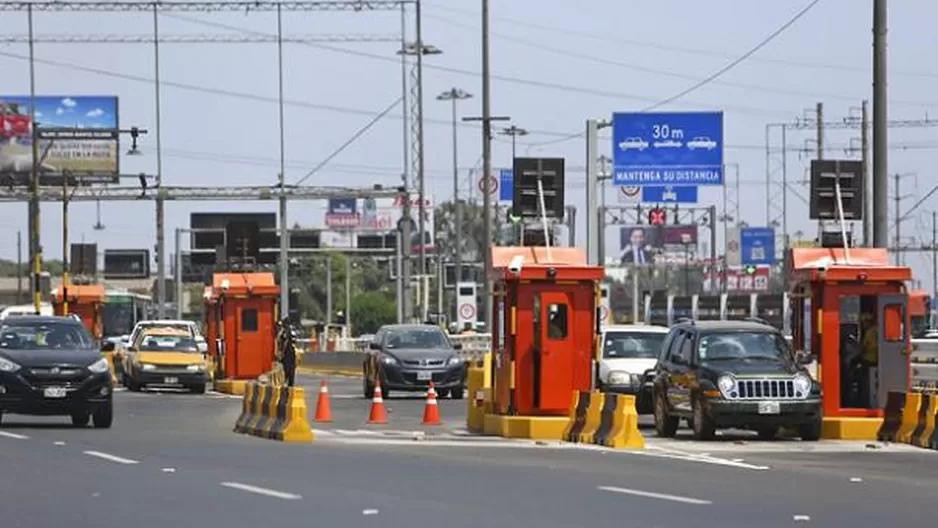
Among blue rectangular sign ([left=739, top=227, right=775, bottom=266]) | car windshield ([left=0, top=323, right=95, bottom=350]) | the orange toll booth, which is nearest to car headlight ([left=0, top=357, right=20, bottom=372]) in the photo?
car windshield ([left=0, top=323, right=95, bottom=350])

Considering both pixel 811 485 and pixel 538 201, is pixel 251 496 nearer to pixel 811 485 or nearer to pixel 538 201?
pixel 811 485

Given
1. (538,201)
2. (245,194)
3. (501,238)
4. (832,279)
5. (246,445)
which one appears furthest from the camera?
(501,238)

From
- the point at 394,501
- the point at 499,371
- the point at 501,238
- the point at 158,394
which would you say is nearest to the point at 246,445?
the point at 499,371

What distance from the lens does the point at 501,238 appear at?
139m

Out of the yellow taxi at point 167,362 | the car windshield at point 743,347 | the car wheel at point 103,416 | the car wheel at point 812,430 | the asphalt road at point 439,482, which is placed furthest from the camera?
the yellow taxi at point 167,362

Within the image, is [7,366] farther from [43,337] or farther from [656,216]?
[656,216]

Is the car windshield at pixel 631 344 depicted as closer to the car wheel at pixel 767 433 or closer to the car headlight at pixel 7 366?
the car wheel at pixel 767 433

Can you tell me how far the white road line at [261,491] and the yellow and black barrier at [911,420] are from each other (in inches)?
454

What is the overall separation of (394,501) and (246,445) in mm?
9232

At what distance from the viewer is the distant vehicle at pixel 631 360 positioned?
113 ft

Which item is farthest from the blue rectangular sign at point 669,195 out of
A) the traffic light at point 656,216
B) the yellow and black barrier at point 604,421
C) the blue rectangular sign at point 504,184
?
the yellow and black barrier at point 604,421

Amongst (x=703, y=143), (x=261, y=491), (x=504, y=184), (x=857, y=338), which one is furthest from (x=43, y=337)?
(x=504, y=184)

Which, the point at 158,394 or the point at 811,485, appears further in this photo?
the point at 158,394

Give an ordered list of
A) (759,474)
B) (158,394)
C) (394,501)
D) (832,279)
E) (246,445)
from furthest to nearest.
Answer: (158,394) → (832,279) → (246,445) → (759,474) → (394,501)
